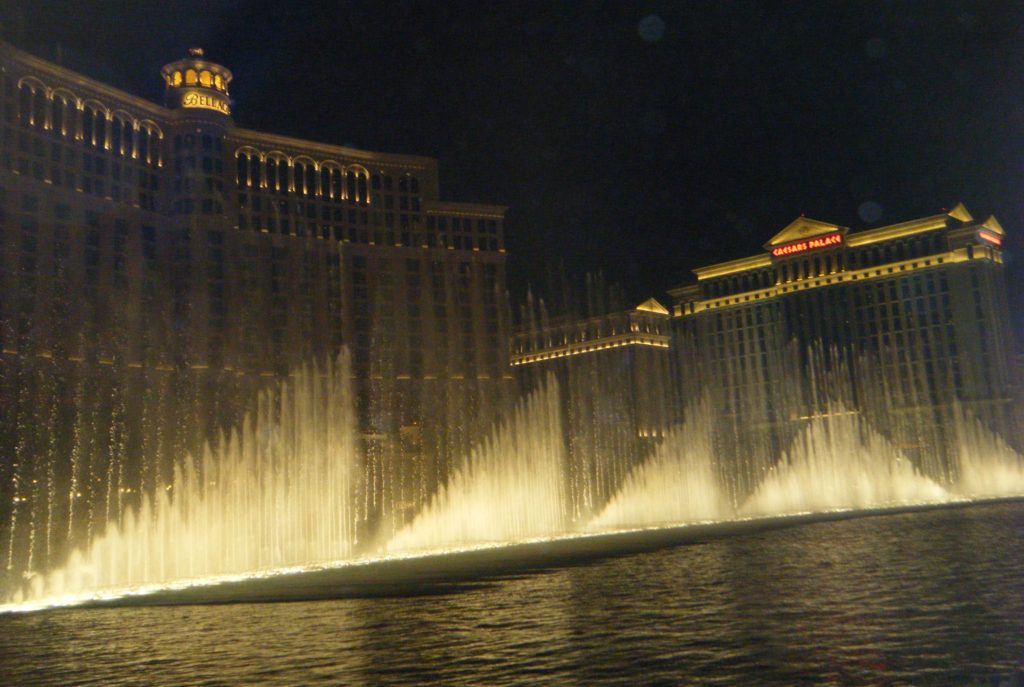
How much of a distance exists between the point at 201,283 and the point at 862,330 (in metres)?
66.8

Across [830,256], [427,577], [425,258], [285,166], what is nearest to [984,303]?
[830,256]

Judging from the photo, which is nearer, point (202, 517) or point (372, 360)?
point (202, 517)

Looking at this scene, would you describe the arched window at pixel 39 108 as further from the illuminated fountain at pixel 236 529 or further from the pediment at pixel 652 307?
the pediment at pixel 652 307

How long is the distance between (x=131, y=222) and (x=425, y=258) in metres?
27.0

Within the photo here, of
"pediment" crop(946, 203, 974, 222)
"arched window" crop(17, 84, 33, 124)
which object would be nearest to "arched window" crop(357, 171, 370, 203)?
"arched window" crop(17, 84, 33, 124)

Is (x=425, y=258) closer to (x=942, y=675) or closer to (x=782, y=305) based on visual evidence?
(x=782, y=305)

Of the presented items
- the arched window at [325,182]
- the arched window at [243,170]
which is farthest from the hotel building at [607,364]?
the arched window at [243,170]

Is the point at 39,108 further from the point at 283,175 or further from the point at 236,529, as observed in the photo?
the point at 236,529

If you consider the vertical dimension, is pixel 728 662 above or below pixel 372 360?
below

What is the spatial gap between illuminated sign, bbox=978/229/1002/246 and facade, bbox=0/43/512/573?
4784cm

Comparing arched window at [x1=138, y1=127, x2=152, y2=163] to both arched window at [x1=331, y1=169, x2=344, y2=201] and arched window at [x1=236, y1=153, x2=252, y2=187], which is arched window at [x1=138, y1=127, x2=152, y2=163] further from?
arched window at [x1=331, y1=169, x2=344, y2=201]

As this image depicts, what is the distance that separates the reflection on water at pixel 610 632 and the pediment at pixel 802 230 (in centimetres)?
8941

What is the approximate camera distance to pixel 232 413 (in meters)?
75.2

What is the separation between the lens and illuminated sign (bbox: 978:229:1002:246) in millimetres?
94812
